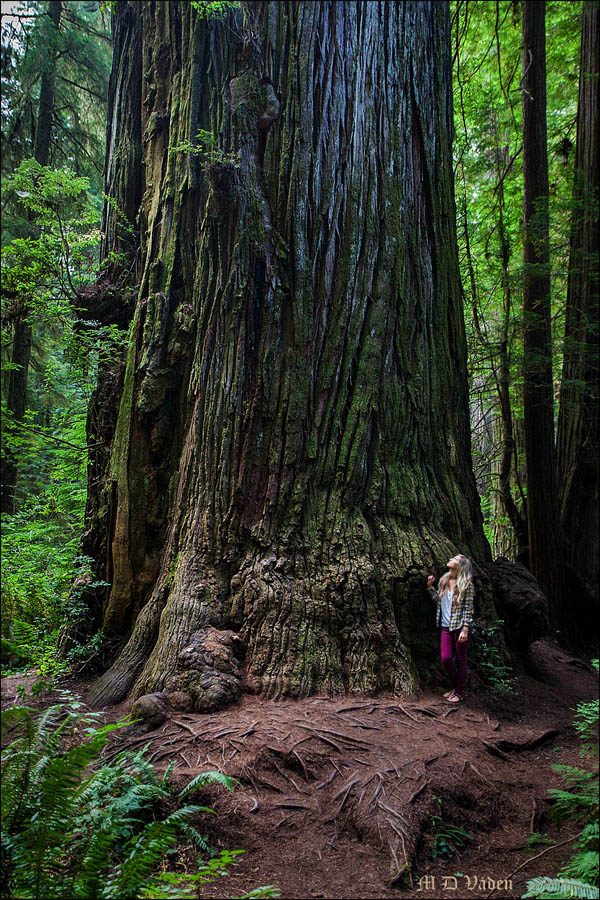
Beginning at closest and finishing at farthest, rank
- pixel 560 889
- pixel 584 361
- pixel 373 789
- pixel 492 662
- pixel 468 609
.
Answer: pixel 560 889
pixel 373 789
pixel 468 609
pixel 492 662
pixel 584 361

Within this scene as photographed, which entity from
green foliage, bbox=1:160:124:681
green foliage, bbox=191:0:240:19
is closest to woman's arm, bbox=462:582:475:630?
green foliage, bbox=1:160:124:681

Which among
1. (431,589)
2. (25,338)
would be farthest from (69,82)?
(431,589)

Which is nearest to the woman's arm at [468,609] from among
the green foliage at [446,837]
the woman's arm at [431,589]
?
the woman's arm at [431,589]

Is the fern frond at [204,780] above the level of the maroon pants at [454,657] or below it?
below

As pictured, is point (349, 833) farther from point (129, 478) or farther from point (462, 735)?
point (129, 478)

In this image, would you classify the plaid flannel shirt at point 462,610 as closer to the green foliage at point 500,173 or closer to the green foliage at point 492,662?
the green foliage at point 492,662

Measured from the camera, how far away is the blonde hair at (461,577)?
15.3ft

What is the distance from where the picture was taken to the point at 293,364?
5121 millimetres

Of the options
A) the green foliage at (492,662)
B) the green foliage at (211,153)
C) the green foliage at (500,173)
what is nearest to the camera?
the green foliage at (492,662)

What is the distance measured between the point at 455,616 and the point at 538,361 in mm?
4197

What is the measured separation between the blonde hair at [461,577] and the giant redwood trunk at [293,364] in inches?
8.4

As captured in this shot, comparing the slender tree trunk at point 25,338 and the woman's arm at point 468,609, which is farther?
the slender tree trunk at point 25,338

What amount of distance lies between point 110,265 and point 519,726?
5495mm

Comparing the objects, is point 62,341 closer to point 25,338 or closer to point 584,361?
point 25,338
